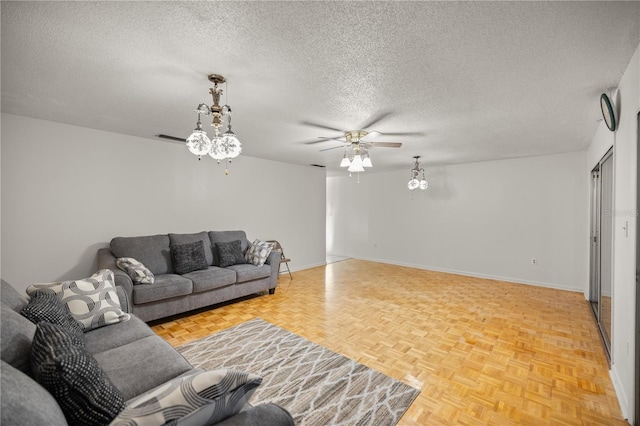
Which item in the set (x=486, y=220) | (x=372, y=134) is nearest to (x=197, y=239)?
(x=372, y=134)

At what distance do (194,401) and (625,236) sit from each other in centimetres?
289

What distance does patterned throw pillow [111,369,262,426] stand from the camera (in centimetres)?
83

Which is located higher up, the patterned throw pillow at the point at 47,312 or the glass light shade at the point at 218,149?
the glass light shade at the point at 218,149

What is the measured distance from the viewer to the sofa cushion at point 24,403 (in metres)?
0.64

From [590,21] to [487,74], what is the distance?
62cm

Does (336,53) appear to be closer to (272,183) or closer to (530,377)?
(530,377)

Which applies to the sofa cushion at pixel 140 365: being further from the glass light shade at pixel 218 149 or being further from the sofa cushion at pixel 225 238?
the sofa cushion at pixel 225 238

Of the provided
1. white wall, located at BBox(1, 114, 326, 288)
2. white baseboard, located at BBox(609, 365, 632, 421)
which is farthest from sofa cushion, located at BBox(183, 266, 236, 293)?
white baseboard, located at BBox(609, 365, 632, 421)

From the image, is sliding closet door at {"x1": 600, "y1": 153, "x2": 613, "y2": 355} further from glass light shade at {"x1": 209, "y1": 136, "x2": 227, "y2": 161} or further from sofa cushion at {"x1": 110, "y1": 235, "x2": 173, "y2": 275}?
sofa cushion at {"x1": 110, "y1": 235, "x2": 173, "y2": 275}

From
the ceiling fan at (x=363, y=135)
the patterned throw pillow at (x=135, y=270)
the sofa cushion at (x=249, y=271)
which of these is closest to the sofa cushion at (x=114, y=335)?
the patterned throw pillow at (x=135, y=270)

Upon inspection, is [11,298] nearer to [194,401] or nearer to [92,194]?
[194,401]

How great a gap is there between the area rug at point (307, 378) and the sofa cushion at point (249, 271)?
1.03 metres

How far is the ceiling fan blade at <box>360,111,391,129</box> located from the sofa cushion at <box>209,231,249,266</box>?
275 cm

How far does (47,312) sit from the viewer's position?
1.62 m
